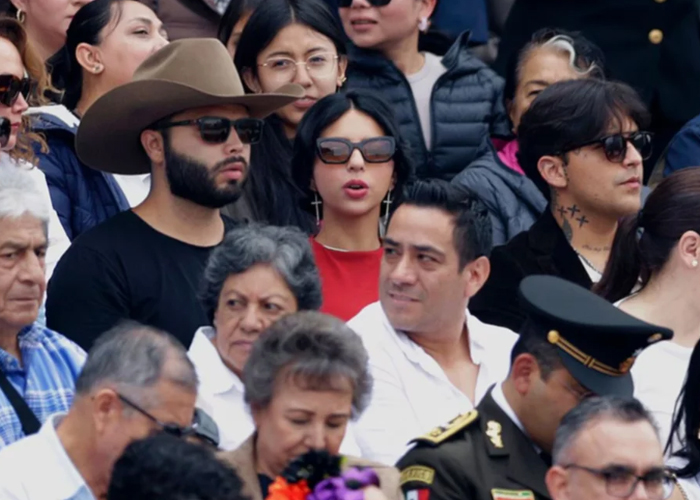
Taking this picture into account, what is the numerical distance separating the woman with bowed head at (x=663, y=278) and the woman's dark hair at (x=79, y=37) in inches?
96.0

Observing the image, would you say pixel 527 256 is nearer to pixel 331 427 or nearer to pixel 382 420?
pixel 382 420

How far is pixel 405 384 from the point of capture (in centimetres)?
660

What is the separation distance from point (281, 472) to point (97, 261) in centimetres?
169

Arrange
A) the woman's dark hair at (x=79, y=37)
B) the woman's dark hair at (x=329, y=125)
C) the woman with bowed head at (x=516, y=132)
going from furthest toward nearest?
1. the woman with bowed head at (x=516, y=132)
2. the woman's dark hair at (x=79, y=37)
3. the woman's dark hair at (x=329, y=125)

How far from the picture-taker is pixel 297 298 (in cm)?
661

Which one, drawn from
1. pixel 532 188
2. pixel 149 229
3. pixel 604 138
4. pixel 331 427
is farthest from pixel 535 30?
pixel 331 427

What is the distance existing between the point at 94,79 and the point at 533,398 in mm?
3123

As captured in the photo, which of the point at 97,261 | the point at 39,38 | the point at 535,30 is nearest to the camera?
the point at 97,261

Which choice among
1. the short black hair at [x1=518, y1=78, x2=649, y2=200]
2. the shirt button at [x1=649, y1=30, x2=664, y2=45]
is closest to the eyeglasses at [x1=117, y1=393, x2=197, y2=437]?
the short black hair at [x1=518, y1=78, x2=649, y2=200]

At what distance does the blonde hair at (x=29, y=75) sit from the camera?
7.29 metres

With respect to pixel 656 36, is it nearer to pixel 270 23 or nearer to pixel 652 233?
pixel 270 23

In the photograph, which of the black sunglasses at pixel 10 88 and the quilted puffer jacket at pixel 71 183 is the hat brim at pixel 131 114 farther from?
the black sunglasses at pixel 10 88

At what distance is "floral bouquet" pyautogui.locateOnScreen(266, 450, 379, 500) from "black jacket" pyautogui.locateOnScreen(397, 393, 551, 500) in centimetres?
41

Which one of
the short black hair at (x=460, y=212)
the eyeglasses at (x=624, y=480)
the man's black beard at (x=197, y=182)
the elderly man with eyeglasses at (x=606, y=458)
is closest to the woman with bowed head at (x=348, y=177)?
the man's black beard at (x=197, y=182)
